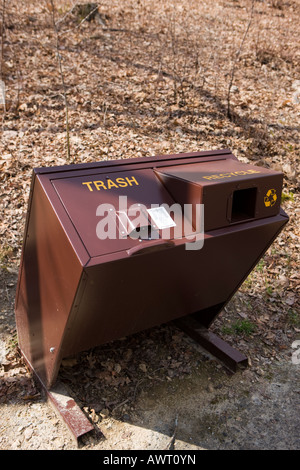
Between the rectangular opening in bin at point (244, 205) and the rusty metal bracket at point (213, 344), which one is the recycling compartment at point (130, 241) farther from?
the rusty metal bracket at point (213, 344)

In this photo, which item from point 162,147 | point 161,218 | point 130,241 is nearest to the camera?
point 130,241

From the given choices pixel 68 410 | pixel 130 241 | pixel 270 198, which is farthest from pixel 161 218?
pixel 68 410

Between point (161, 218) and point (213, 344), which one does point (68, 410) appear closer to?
point (213, 344)

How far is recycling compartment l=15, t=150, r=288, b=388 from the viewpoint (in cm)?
236

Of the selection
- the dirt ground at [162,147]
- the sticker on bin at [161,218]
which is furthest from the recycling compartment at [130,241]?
the dirt ground at [162,147]

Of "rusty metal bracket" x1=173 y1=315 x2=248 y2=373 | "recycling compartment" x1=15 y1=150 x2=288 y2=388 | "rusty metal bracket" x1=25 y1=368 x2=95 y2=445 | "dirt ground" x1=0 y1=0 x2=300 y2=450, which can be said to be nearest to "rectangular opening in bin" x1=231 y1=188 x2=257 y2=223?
"recycling compartment" x1=15 y1=150 x2=288 y2=388

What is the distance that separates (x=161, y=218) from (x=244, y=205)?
597 millimetres

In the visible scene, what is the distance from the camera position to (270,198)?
9.21ft

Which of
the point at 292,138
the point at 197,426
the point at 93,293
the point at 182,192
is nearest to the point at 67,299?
the point at 93,293

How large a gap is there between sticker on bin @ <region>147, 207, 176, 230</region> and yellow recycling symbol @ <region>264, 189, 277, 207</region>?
632 mm

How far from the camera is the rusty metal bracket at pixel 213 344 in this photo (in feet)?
11.3

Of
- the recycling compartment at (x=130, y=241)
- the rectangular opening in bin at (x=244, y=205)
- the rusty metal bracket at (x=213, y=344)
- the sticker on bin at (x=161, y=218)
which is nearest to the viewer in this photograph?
the recycling compartment at (x=130, y=241)

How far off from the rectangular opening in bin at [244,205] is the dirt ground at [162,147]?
1291 mm

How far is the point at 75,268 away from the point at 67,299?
0.25m
